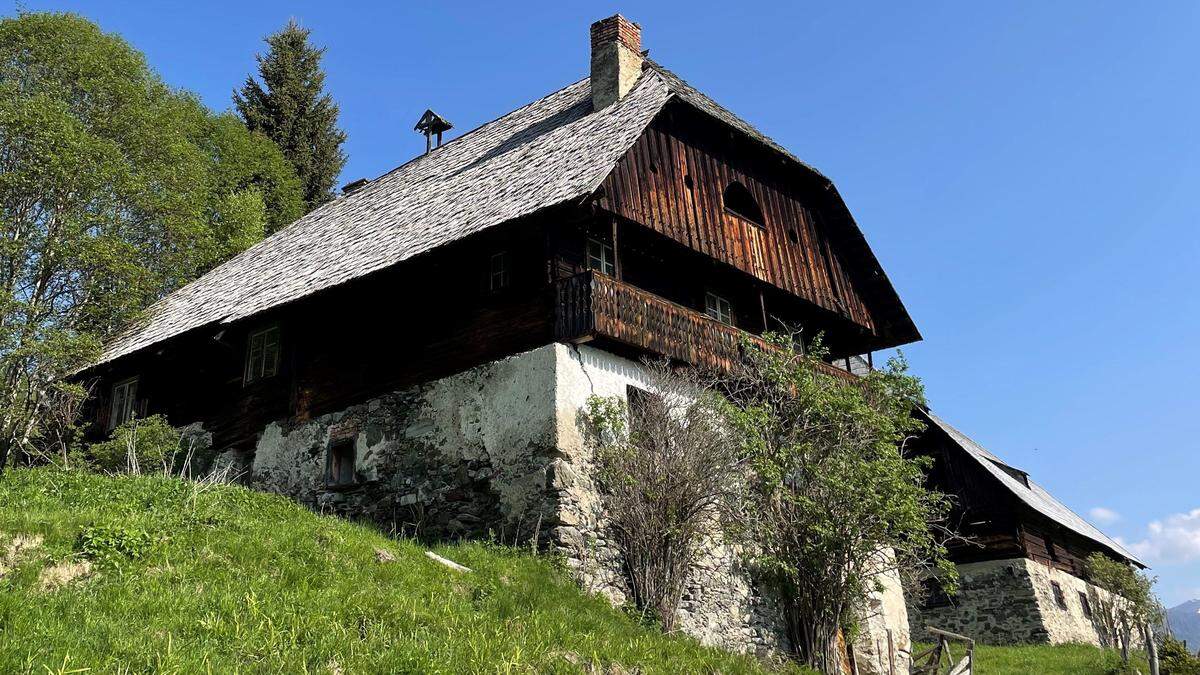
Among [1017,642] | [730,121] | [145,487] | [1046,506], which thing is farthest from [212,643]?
[1046,506]

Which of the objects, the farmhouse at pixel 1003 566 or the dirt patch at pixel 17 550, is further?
the farmhouse at pixel 1003 566

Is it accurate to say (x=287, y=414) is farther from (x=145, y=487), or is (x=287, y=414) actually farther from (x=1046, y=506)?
(x=1046, y=506)

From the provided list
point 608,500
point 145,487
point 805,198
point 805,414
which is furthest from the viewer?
point 805,198

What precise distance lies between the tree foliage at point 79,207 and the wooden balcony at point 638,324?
39.4 feet

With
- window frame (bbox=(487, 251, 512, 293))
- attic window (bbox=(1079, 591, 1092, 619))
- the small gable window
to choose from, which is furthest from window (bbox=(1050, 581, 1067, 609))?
window frame (bbox=(487, 251, 512, 293))

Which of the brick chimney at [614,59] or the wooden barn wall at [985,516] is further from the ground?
the brick chimney at [614,59]

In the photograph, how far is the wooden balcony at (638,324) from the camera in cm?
1404

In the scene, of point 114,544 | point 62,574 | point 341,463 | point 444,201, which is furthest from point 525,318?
point 62,574

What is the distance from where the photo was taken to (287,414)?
58.6 ft

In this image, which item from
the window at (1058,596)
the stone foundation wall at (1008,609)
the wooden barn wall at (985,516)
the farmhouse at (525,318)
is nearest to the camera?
the farmhouse at (525,318)

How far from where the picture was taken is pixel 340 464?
16.6m

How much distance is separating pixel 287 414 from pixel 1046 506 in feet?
78.0

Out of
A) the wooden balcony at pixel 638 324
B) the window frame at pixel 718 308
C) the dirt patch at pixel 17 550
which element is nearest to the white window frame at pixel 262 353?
the wooden balcony at pixel 638 324

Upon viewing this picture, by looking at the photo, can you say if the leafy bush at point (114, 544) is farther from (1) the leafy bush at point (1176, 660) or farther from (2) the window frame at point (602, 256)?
(1) the leafy bush at point (1176, 660)
